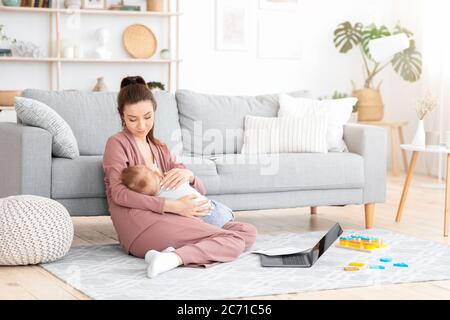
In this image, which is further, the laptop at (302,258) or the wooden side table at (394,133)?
the wooden side table at (394,133)

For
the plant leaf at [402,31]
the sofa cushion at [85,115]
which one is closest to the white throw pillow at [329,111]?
the sofa cushion at [85,115]

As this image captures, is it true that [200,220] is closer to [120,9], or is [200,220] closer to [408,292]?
[408,292]

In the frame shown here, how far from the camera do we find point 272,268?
3.98 metres

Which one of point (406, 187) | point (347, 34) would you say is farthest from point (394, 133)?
point (406, 187)

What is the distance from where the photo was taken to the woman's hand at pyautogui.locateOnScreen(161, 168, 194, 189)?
4219mm

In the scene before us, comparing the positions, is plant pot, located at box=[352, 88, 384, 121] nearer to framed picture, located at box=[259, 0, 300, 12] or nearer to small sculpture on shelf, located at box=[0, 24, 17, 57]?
framed picture, located at box=[259, 0, 300, 12]

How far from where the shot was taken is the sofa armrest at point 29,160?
4352 millimetres

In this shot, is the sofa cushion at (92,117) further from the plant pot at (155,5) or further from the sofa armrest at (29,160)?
the plant pot at (155,5)

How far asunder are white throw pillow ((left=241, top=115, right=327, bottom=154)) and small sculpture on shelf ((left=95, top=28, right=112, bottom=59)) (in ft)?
8.09

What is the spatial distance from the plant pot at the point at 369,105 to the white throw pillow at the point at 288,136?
2.73m

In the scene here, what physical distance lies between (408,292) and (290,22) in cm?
485

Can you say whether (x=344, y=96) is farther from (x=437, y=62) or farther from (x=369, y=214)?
(x=369, y=214)

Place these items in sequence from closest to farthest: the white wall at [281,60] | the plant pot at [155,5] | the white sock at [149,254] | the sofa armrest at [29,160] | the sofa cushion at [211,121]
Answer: the white sock at [149,254], the sofa armrest at [29,160], the sofa cushion at [211,121], the plant pot at [155,5], the white wall at [281,60]
